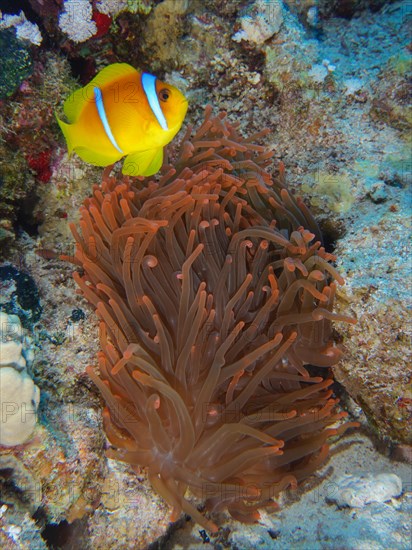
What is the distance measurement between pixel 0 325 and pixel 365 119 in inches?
123

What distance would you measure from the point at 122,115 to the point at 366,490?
258 cm

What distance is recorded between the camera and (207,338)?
228 cm

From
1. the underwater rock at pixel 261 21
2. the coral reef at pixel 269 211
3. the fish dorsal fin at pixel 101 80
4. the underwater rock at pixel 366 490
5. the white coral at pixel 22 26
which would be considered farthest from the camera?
the underwater rock at pixel 261 21

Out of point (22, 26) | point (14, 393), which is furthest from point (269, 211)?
point (22, 26)

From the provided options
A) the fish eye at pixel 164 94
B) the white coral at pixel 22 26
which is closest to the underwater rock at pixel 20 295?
the fish eye at pixel 164 94

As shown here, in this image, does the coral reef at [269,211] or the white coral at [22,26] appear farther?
the white coral at [22,26]

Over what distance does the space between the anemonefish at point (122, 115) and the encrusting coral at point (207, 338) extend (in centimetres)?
32

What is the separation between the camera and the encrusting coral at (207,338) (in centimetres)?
216

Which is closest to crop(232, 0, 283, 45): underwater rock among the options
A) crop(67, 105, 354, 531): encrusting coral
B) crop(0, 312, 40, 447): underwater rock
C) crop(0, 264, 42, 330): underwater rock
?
crop(67, 105, 354, 531): encrusting coral

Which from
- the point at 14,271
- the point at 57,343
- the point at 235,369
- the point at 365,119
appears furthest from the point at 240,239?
the point at 365,119

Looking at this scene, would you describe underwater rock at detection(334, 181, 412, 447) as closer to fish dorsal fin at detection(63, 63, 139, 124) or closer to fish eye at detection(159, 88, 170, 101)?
fish eye at detection(159, 88, 170, 101)

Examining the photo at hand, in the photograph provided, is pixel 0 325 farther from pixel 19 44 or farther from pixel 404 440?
pixel 404 440

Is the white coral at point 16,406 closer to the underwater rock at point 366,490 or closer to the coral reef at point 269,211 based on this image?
the coral reef at point 269,211

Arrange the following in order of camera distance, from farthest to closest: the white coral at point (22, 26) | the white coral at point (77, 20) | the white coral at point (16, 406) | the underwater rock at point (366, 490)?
1. the white coral at point (77, 20)
2. the white coral at point (22, 26)
3. the underwater rock at point (366, 490)
4. the white coral at point (16, 406)
